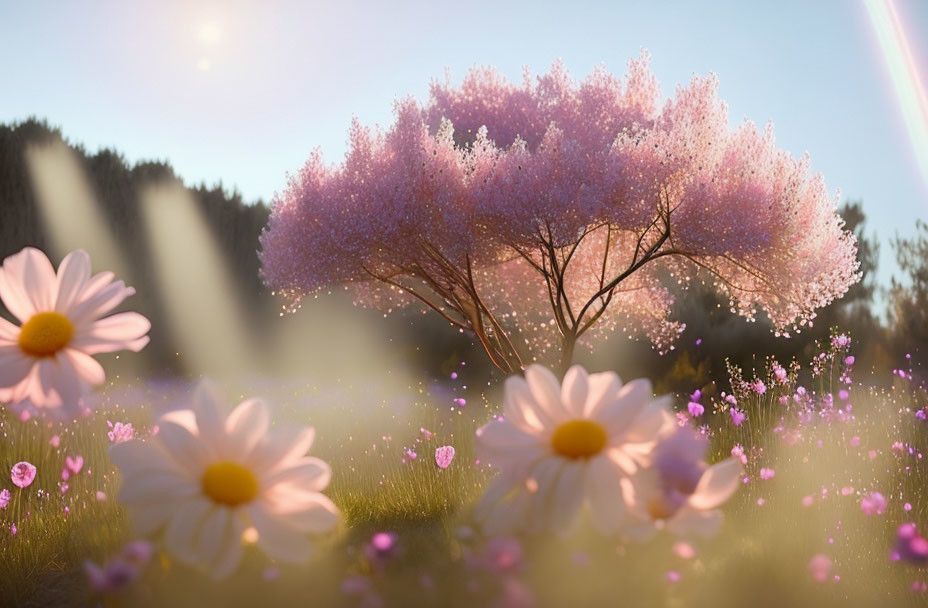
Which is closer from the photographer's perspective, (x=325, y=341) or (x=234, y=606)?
(x=234, y=606)

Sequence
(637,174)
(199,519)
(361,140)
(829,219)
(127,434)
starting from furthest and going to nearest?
(829,219) < (361,140) < (637,174) < (127,434) < (199,519)

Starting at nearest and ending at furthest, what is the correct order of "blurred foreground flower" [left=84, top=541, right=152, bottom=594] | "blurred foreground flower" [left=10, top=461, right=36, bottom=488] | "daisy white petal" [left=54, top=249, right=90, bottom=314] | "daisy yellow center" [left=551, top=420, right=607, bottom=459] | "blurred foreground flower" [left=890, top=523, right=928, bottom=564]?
"blurred foreground flower" [left=84, top=541, right=152, bottom=594] < "blurred foreground flower" [left=890, top=523, right=928, bottom=564] < "daisy yellow center" [left=551, top=420, right=607, bottom=459] < "daisy white petal" [left=54, top=249, right=90, bottom=314] < "blurred foreground flower" [left=10, top=461, right=36, bottom=488]

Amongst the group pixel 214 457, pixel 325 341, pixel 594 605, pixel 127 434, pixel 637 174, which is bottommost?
pixel 594 605

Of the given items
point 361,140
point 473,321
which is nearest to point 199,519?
point 361,140

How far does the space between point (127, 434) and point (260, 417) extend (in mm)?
2238

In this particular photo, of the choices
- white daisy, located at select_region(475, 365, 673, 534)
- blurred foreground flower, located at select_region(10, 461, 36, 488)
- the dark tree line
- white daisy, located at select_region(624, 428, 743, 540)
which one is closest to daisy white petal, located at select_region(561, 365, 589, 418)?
white daisy, located at select_region(475, 365, 673, 534)

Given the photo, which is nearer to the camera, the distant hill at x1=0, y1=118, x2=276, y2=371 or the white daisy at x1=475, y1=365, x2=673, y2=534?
the white daisy at x1=475, y1=365, x2=673, y2=534

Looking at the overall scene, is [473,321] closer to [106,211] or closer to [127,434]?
[127,434]

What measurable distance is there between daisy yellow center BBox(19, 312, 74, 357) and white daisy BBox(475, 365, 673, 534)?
75 cm

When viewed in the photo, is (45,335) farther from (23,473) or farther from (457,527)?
(23,473)

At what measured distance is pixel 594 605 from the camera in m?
1.23

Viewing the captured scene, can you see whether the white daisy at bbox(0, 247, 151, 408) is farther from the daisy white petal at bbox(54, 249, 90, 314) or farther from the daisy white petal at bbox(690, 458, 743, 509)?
the daisy white petal at bbox(690, 458, 743, 509)

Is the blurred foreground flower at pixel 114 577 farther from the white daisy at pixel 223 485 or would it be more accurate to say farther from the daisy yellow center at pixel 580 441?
the daisy yellow center at pixel 580 441

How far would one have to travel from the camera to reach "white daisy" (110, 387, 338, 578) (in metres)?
1.12
